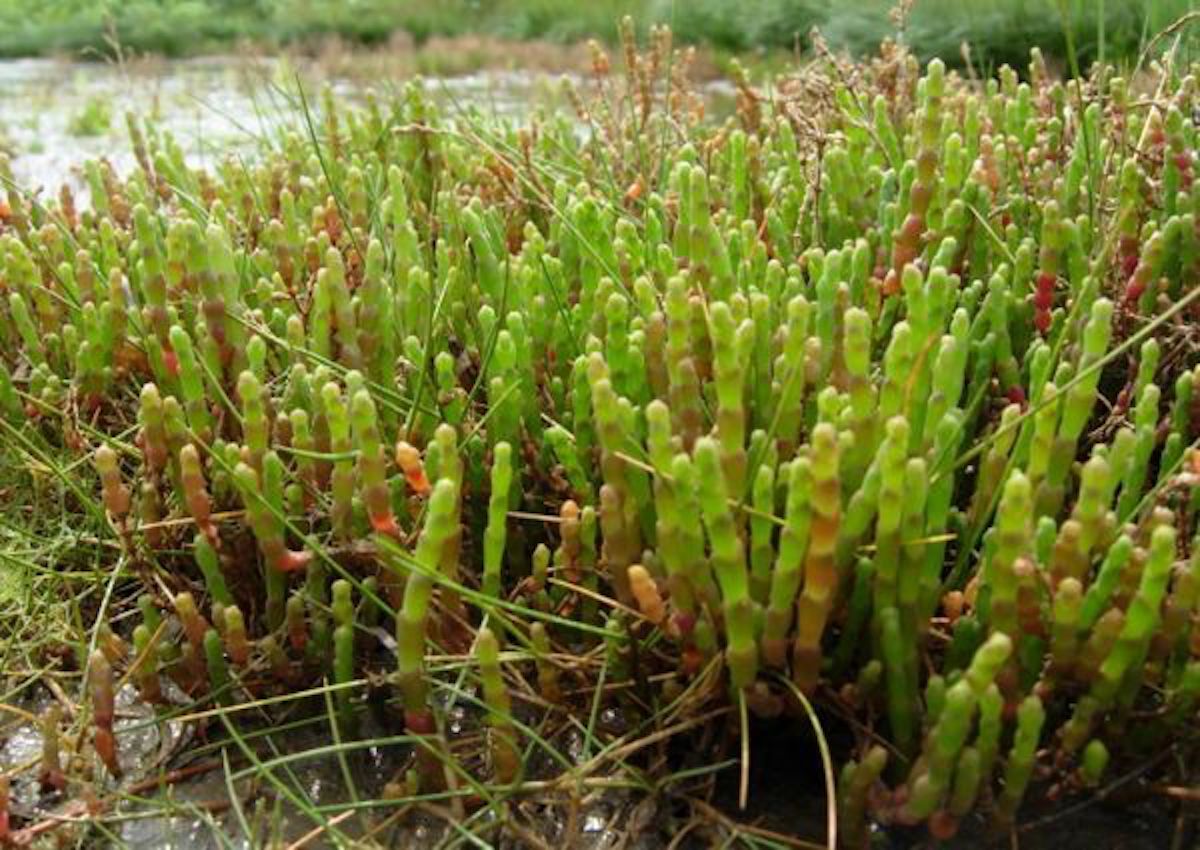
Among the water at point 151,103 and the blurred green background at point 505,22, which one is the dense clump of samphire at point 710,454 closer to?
the water at point 151,103

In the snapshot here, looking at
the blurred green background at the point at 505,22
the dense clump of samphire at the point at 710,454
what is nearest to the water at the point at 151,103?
the blurred green background at the point at 505,22

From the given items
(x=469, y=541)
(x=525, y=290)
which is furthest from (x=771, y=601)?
(x=525, y=290)

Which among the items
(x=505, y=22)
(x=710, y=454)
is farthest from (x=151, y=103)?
(x=710, y=454)

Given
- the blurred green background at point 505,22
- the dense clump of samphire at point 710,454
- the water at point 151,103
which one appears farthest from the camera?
the blurred green background at point 505,22

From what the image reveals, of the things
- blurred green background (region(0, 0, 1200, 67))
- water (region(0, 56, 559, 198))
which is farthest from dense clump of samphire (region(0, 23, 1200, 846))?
blurred green background (region(0, 0, 1200, 67))

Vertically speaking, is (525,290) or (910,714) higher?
(525,290)

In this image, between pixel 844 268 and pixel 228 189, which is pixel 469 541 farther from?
pixel 228 189
